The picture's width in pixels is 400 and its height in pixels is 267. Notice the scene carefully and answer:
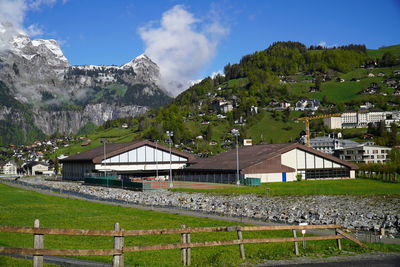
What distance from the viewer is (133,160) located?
91.9 meters

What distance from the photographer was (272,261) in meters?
16.5

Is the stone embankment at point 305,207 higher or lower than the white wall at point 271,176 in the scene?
lower

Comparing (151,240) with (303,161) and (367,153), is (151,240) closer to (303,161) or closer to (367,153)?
(303,161)

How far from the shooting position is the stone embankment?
31.2 meters

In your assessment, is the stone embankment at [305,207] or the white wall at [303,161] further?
the white wall at [303,161]

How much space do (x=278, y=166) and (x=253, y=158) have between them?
12.9 ft

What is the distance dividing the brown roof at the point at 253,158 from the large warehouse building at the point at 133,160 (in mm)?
6782

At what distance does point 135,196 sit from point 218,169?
23.3 metres

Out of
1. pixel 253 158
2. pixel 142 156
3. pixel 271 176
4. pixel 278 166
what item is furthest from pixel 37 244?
pixel 142 156

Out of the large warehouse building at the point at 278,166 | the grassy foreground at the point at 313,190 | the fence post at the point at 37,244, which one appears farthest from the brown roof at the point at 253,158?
the fence post at the point at 37,244

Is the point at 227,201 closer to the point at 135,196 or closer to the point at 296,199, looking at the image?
the point at 296,199

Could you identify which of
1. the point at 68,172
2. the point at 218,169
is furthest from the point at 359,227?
the point at 68,172

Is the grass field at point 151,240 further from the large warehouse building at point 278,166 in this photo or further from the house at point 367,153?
the house at point 367,153

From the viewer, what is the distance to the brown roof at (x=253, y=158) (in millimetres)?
73812
